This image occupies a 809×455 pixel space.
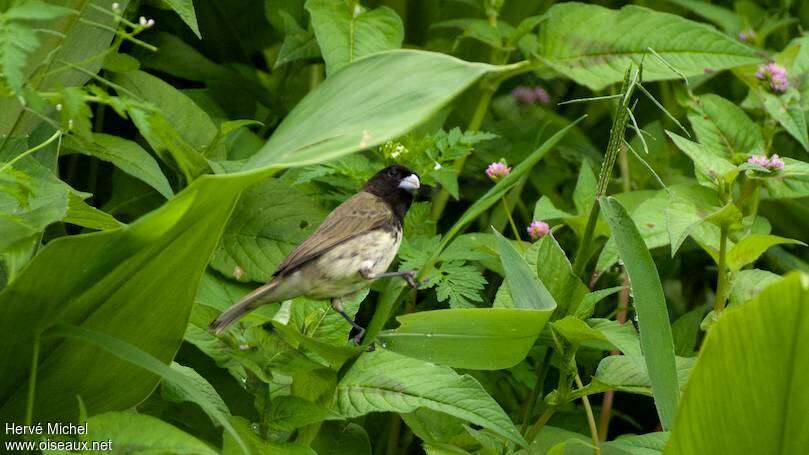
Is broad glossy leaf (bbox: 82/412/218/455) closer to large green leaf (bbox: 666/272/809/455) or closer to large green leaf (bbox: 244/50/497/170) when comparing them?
large green leaf (bbox: 244/50/497/170)

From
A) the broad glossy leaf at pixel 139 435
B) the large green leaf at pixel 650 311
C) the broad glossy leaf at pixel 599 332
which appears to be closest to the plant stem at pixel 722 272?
the broad glossy leaf at pixel 599 332

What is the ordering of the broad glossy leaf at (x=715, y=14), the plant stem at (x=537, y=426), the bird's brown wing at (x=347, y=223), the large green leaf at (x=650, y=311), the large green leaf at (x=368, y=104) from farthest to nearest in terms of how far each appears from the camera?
the broad glossy leaf at (x=715, y=14) → the bird's brown wing at (x=347, y=223) → the plant stem at (x=537, y=426) → the large green leaf at (x=650, y=311) → the large green leaf at (x=368, y=104)

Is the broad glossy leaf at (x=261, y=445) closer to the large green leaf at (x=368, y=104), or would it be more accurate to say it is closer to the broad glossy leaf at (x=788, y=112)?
the large green leaf at (x=368, y=104)

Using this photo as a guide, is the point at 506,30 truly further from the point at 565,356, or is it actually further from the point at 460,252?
the point at 565,356

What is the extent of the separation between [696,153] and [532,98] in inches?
62.3

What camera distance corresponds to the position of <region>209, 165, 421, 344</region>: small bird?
2330mm

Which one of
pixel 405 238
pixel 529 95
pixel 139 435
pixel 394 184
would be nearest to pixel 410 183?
pixel 394 184

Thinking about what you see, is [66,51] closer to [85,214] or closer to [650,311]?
[85,214]

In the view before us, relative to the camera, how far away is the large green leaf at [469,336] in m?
1.85

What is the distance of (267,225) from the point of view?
2.73m

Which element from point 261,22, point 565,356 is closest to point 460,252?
point 565,356

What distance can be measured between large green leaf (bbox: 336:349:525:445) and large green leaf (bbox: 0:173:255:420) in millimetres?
371

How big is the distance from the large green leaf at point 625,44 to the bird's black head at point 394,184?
554 mm

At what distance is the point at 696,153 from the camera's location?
7.79 ft
